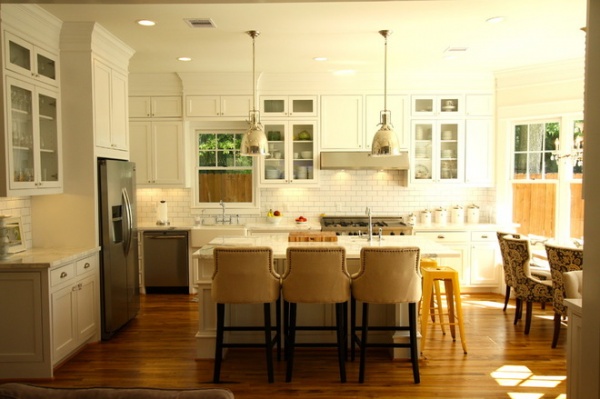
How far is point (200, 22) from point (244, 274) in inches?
92.6

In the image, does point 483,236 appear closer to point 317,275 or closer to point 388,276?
point 388,276

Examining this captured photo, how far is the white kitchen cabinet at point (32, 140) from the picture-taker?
400cm

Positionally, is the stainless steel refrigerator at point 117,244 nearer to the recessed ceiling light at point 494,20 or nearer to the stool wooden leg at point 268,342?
the stool wooden leg at point 268,342

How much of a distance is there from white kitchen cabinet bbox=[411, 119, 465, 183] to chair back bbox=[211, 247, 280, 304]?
12.7 feet

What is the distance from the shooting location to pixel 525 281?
527 centimetres

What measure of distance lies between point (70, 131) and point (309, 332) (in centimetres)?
288

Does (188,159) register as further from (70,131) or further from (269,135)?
(70,131)

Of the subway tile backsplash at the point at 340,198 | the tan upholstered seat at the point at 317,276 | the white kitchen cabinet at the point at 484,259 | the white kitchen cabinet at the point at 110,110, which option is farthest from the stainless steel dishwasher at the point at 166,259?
the white kitchen cabinet at the point at 484,259

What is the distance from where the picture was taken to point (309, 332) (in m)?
4.59

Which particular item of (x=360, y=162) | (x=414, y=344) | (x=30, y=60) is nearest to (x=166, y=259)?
(x=360, y=162)

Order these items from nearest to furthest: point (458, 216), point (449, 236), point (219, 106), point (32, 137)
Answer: point (32, 137) < point (449, 236) < point (219, 106) < point (458, 216)

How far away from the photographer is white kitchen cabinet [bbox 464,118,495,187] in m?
7.12

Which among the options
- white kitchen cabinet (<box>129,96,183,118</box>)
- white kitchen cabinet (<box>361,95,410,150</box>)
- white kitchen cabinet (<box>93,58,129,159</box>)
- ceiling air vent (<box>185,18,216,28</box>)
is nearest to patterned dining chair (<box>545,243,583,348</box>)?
white kitchen cabinet (<box>361,95,410,150</box>)

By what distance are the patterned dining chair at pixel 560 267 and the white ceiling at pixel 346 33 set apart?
6.76ft
